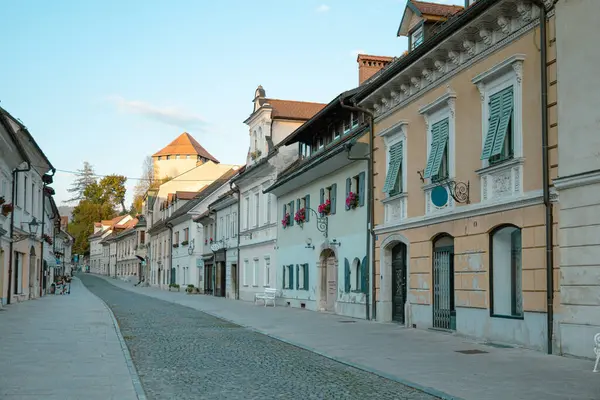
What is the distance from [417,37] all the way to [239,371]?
12623 millimetres

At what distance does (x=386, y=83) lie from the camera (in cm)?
2105

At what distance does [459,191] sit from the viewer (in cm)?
1720

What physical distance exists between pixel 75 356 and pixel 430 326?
9.34m

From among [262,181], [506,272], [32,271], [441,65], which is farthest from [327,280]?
[32,271]

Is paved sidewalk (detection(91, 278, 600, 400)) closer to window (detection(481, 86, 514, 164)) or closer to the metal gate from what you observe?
the metal gate

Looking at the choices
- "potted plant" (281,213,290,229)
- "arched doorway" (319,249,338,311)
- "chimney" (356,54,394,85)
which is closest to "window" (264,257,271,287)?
Result: "potted plant" (281,213,290,229)

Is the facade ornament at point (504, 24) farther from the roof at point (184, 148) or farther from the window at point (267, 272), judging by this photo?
the roof at point (184, 148)

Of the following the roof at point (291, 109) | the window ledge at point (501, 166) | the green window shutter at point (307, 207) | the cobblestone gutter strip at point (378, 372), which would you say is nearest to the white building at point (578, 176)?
the window ledge at point (501, 166)

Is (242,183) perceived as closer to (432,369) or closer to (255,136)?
(255,136)

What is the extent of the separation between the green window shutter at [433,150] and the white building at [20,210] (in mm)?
13428

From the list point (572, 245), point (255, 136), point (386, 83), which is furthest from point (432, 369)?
point (255, 136)

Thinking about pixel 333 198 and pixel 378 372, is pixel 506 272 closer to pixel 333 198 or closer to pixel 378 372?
pixel 378 372

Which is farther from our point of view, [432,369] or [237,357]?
[237,357]

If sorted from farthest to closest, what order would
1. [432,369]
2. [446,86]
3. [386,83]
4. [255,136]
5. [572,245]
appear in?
[255,136] < [386,83] < [446,86] < [572,245] < [432,369]
